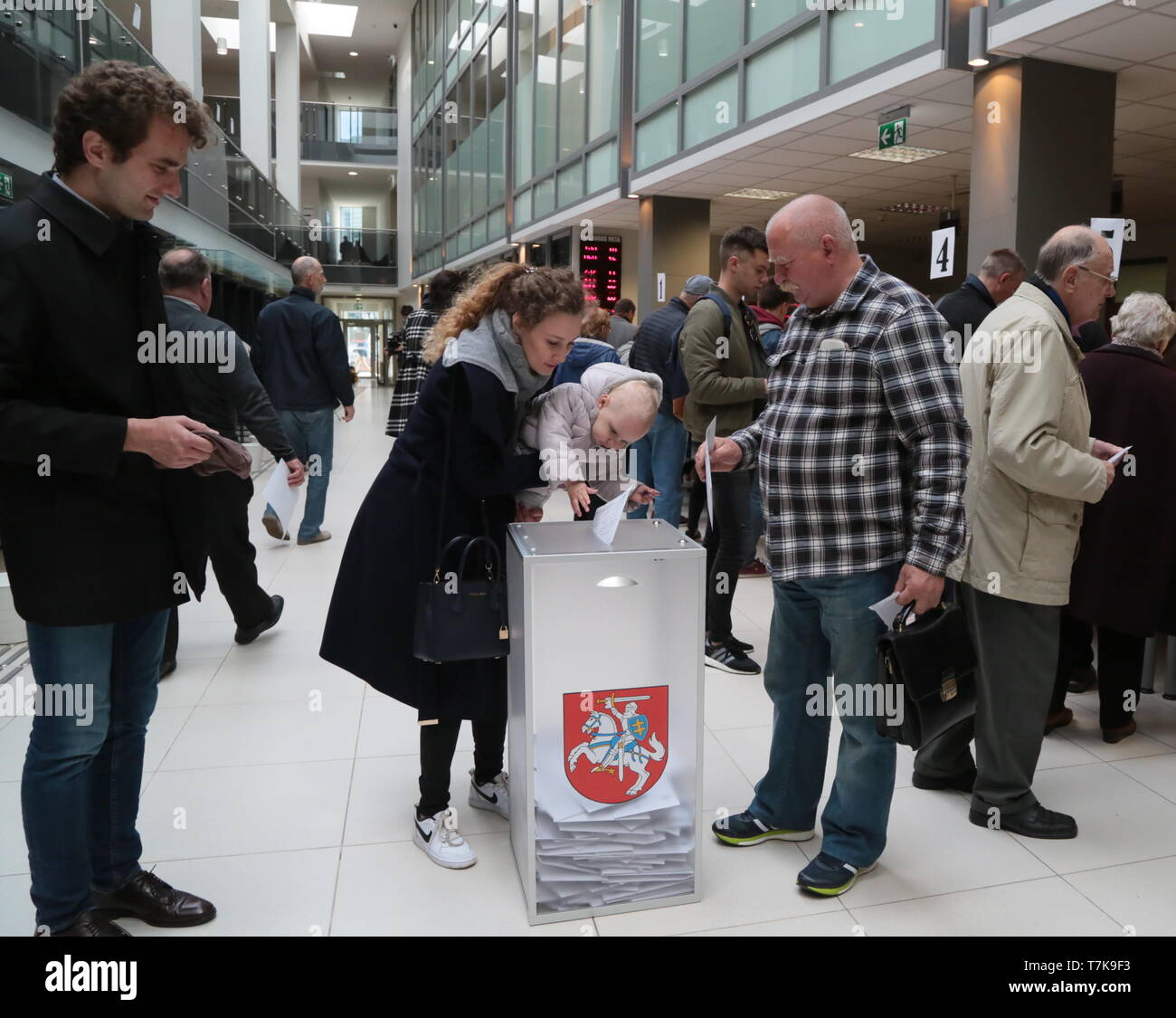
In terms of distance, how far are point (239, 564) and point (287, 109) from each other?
70.6 ft

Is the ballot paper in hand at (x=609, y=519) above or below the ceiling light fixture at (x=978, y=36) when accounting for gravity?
below

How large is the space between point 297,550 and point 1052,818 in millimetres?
5033

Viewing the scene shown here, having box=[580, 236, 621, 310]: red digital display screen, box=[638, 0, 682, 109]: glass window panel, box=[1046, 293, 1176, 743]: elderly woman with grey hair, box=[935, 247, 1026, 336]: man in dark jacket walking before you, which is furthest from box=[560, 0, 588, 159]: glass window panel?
box=[1046, 293, 1176, 743]: elderly woman with grey hair

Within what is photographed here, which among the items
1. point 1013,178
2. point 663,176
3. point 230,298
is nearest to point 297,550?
point 1013,178

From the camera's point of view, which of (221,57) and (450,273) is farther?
(221,57)

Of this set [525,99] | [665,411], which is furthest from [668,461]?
[525,99]

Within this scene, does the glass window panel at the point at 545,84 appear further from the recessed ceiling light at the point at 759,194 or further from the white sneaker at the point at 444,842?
the white sneaker at the point at 444,842

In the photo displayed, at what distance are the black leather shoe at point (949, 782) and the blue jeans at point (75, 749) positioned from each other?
89.9 inches

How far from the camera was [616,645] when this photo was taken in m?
2.12

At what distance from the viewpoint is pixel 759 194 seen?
10883 mm

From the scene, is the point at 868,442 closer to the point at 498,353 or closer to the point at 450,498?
the point at 498,353

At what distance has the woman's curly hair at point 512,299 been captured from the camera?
2141 millimetres

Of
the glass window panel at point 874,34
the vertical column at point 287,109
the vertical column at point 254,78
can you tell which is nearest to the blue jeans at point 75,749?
the glass window panel at point 874,34
